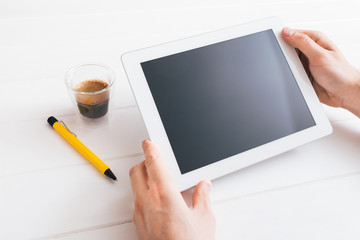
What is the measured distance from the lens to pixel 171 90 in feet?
2.50

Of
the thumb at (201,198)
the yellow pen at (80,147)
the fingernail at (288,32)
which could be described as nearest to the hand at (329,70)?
the fingernail at (288,32)

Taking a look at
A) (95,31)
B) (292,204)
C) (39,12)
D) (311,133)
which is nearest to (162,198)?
(292,204)

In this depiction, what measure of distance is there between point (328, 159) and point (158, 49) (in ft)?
1.66

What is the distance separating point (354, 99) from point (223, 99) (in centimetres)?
40

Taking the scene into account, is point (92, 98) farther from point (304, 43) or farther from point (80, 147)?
point (304, 43)

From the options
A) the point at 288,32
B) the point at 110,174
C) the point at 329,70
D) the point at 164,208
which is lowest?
the point at 164,208

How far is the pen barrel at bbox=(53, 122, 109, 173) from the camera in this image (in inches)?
30.2

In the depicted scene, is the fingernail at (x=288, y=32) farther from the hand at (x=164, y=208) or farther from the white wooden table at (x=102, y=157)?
the hand at (x=164, y=208)

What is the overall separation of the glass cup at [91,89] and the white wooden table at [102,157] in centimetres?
4

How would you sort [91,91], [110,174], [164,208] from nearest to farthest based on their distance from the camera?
[164,208] < [110,174] < [91,91]

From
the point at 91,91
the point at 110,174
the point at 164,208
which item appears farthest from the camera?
the point at 91,91

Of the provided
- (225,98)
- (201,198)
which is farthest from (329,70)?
(201,198)

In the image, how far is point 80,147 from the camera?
793mm

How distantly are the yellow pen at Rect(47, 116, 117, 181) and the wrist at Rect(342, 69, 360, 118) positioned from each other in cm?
66
